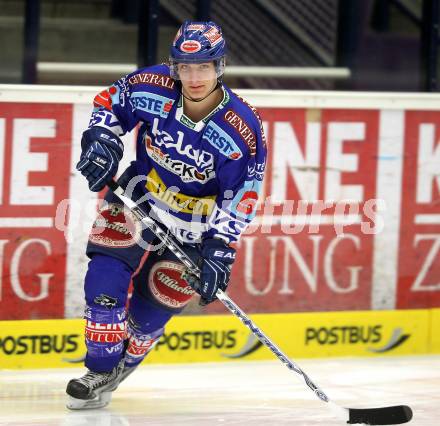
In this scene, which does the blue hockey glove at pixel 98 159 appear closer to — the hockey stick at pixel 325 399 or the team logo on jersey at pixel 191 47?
the hockey stick at pixel 325 399

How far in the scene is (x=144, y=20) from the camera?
5.90 meters

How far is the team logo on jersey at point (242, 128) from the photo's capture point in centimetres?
446

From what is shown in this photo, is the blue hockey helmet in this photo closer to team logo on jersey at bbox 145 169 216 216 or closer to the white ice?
team logo on jersey at bbox 145 169 216 216

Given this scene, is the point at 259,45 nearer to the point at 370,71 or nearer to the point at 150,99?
the point at 370,71

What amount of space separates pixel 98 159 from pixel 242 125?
1.71 ft

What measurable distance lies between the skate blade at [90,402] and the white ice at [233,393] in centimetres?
3

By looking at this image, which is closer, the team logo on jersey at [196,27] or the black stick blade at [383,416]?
the team logo on jersey at [196,27]

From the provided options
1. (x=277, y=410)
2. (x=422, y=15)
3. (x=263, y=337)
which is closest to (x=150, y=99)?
(x=263, y=337)

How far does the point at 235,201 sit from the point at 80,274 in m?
1.16

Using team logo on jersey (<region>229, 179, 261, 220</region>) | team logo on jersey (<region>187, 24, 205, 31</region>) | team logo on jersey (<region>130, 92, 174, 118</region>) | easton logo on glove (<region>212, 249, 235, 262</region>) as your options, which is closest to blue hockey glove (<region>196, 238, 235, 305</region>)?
easton logo on glove (<region>212, 249, 235, 262</region>)

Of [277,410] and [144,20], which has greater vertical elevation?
[144,20]

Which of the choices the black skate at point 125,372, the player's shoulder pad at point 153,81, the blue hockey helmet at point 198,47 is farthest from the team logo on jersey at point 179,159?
the black skate at point 125,372

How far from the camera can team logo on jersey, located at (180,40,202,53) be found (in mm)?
4320

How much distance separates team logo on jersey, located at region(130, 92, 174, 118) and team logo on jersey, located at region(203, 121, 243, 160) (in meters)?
0.16
